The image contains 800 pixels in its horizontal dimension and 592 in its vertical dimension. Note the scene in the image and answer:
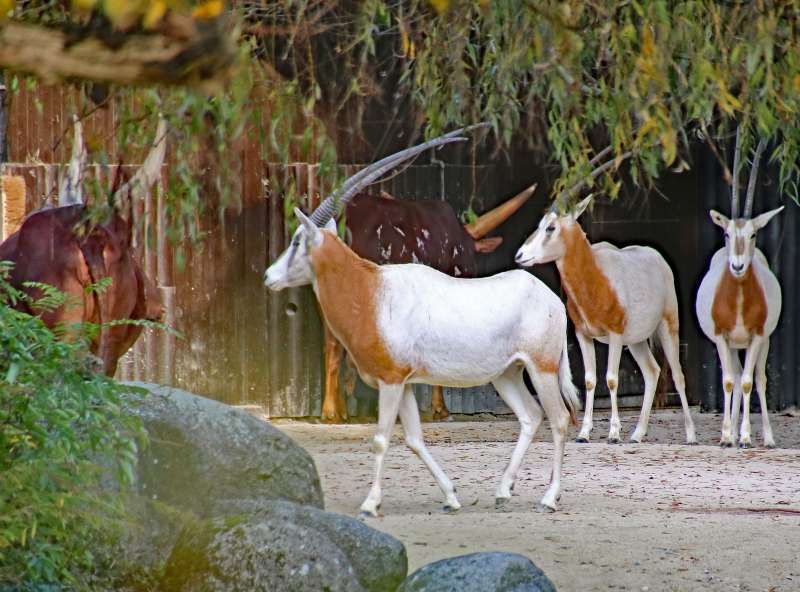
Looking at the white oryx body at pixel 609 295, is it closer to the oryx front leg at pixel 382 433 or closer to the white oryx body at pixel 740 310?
the white oryx body at pixel 740 310

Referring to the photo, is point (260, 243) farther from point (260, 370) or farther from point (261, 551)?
point (261, 551)

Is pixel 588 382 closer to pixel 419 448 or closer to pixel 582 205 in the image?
pixel 582 205

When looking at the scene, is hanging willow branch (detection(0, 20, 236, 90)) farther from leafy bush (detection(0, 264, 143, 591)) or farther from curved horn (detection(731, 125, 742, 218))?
curved horn (detection(731, 125, 742, 218))

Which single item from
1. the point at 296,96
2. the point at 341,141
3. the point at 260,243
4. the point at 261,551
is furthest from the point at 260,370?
the point at 296,96

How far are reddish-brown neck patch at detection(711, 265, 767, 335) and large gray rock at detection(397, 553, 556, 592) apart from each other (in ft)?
17.7

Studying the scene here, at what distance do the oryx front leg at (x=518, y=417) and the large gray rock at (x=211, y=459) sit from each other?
1.29m

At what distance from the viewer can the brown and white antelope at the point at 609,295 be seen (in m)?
10.6

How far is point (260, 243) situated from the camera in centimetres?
1191

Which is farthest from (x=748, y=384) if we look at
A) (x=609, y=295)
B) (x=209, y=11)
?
(x=209, y=11)

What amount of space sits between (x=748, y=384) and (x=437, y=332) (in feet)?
11.8

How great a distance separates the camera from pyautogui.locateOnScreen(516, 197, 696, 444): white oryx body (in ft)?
34.6

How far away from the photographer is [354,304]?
300 inches

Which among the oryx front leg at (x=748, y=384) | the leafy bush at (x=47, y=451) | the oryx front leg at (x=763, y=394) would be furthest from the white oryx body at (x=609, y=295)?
the leafy bush at (x=47, y=451)

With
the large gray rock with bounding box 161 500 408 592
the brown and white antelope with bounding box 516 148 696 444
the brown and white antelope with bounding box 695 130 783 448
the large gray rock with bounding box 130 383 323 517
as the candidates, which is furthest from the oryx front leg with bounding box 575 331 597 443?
the large gray rock with bounding box 161 500 408 592
